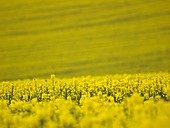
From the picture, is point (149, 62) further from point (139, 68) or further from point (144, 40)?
point (144, 40)

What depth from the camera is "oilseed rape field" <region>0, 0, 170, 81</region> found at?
18.3 metres

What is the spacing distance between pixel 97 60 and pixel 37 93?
310 inches

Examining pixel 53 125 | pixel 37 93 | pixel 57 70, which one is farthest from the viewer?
pixel 57 70

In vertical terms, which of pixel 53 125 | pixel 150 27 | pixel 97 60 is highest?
pixel 150 27

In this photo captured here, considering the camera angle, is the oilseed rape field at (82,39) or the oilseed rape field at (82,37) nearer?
the oilseed rape field at (82,39)

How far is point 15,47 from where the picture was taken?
20.9 meters

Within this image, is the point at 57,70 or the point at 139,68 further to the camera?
the point at 57,70

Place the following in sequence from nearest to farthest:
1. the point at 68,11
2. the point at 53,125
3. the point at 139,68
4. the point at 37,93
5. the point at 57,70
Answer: the point at 53,125 → the point at 37,93 → the point at 139,68 → the point at 57,70 → the point at 68,11

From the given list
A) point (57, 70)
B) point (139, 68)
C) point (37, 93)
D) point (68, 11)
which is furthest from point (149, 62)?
point (37, 93)

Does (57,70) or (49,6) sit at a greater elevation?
(49,6)

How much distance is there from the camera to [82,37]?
20.4 metres

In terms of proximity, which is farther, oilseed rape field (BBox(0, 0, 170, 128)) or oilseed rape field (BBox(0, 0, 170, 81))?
oilseed rape field (BBox(0, 0, 170, 81))

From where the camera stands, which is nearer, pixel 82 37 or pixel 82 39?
pixel 82 39

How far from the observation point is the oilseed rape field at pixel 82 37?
18297 millimetres
